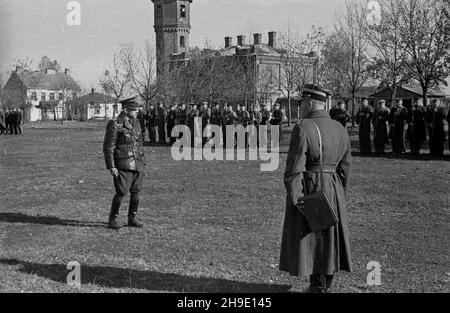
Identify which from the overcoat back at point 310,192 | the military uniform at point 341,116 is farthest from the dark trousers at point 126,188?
the military uniform at point 341,116

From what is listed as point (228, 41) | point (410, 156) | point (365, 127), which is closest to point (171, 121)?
point (365, 127)

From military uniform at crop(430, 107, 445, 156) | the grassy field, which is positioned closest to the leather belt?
the grassy field

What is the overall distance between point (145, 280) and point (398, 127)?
14.4 m

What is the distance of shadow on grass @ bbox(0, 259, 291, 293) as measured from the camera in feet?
18.9

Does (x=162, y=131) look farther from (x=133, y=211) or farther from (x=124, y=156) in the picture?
(x=124, y=156)

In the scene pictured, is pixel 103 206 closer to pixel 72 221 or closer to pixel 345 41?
pixel 72 221

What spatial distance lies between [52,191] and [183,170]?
4.41 metres

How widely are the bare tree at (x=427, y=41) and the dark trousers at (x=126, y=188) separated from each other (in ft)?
68.7

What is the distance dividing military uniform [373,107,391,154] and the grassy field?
4239 mm

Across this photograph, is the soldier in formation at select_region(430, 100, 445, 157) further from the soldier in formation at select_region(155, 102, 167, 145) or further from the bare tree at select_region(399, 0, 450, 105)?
the soldier in formation at select_region(155, 102, 167, 145)

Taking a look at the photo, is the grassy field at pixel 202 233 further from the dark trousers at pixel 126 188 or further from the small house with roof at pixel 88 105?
the small house with roof at pixel 88 105

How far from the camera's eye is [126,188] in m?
8.41
